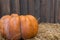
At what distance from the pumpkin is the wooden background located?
91cm

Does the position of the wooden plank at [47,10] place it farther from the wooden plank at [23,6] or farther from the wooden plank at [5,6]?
the wooden plank at [5,6]

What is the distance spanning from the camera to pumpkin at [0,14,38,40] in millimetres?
1835

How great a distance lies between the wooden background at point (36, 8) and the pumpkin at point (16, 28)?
0.91 m

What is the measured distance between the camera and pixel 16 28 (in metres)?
1.83

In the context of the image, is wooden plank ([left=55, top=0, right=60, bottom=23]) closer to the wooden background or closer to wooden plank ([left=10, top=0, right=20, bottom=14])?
the wooden background

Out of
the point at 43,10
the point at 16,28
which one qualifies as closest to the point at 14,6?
the point at 43,10

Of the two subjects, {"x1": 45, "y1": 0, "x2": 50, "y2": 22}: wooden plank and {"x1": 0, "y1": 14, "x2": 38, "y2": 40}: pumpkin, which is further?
{"x1": 45, "y1": 0, "x2": 50, "y2": 22}: wooden plank

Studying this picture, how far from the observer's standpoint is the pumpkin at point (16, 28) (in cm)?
183

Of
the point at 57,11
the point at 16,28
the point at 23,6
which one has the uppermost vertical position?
the point at 23,6

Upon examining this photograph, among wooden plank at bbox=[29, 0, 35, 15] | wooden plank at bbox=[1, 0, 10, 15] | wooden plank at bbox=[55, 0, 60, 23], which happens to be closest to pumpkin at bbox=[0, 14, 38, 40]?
wooden plank at bbox=[1, 0, 10, 15]

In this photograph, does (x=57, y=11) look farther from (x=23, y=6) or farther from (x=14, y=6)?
(x=14, y=6)

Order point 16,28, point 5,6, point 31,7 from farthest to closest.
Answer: point 31,7 → point 5,6 → point 16,28

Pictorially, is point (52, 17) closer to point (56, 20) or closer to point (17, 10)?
point (56, 20)

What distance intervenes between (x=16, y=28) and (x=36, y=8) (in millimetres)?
1155
